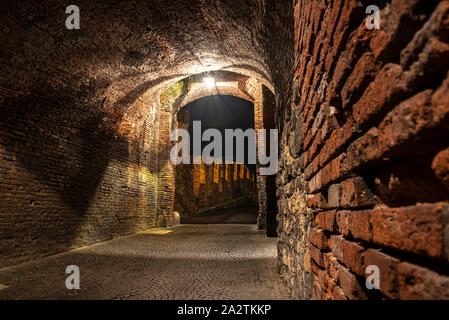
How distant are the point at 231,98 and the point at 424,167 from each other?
52.3 ft

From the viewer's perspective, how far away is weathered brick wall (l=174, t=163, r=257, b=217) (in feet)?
61.5

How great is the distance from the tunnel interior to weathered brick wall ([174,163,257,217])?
7978mm

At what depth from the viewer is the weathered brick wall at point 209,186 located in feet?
61.5

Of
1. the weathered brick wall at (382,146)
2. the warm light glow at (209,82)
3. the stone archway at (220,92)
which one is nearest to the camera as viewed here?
the weathered brick wall at (382,146)

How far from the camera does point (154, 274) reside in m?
3.67

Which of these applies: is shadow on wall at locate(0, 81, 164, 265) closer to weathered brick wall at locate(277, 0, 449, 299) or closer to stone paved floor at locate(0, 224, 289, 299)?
stone paved floor at locate(0, 224, 289, 299)

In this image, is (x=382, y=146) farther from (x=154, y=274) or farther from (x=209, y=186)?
(x=209, y=186)

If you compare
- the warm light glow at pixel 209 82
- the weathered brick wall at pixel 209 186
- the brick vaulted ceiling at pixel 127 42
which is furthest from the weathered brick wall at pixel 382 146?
the weathered brick wall at pixel 209 186

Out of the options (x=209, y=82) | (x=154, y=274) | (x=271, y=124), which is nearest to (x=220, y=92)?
(x=209, y=82)

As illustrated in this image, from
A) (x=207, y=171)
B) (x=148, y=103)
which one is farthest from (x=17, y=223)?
(x=207, y=171)

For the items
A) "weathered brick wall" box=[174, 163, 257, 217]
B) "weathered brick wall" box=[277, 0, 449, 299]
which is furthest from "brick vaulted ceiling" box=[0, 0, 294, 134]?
"weathered brick wall" box=[174, 163, 257, 217]

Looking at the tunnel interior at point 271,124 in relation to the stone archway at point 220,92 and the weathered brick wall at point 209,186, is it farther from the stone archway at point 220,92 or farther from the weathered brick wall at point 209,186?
the weathered brick wall at point 209,186

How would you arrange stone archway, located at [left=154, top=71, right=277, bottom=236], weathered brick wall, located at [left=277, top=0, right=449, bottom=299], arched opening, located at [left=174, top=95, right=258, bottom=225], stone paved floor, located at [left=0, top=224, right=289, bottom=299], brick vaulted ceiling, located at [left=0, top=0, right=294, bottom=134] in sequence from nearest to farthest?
weathered brick wall, located at [left=277, top=0, right=449, bottom=299]
stone paved floor, located at [left=0, top=224, right=289, bottom=299]
brick vaulted ceiling, located at [left=0, top=0, right=294, bottom=134]
stone archway, located at [left=154, top=71, right=277, bottom=236]
arched opening, located at [left=174, top=95, right=258, bottom=225]

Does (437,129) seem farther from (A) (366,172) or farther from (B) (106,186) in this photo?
(B) (106,186)
